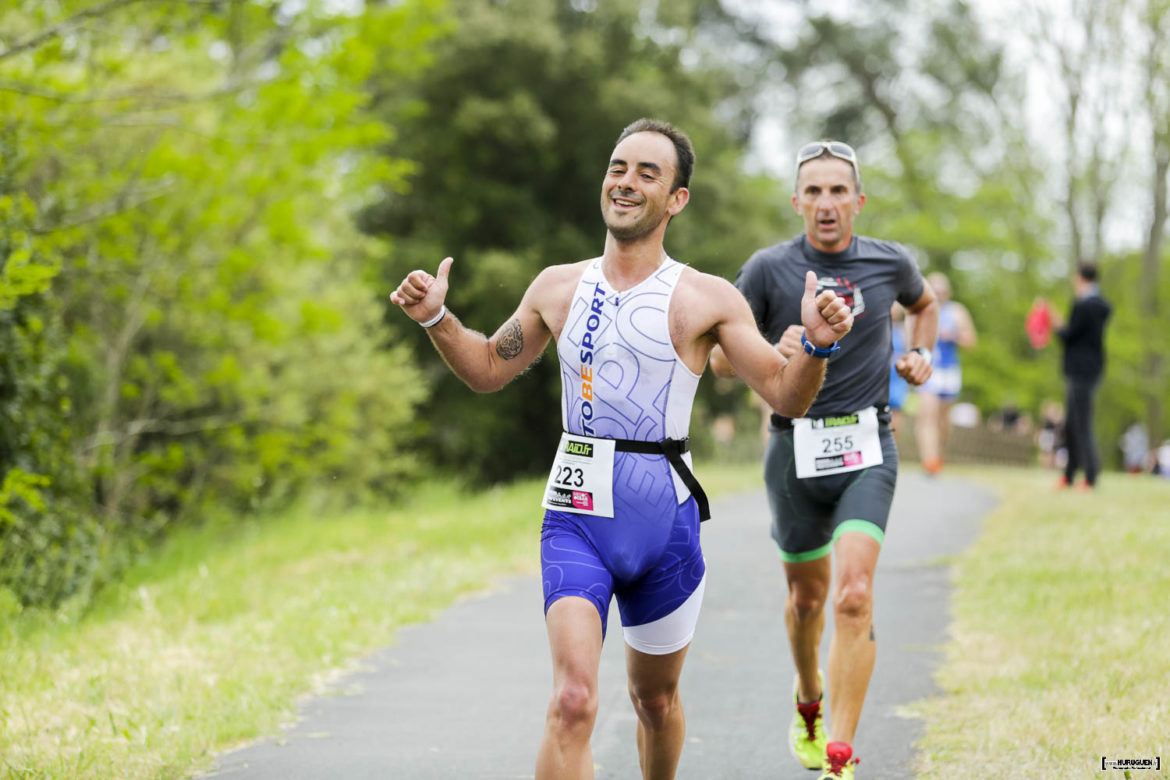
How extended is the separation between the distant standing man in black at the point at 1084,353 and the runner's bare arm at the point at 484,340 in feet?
34.5

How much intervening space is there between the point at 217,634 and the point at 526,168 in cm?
1779

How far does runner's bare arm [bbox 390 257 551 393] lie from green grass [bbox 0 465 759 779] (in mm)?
2191

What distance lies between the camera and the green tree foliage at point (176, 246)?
981cm

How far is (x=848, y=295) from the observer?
546 centimetres

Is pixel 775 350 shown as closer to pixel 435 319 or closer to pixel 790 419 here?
pixel 435 319

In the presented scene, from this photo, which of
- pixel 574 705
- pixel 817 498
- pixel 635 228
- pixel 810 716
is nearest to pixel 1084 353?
pixel 817 498

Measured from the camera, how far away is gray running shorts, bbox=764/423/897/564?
524cm

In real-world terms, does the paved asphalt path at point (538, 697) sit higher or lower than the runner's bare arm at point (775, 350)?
lower

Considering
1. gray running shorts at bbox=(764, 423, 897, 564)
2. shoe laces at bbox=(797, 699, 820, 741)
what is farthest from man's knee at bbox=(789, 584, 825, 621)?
shoe laces at bbox=(797, 699, 820, 741)

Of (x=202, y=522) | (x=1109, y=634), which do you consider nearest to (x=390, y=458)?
(x=202, y=522)

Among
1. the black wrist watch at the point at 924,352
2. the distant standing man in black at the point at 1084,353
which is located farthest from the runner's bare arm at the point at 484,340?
the distant standing man in black at the point at 1084,353

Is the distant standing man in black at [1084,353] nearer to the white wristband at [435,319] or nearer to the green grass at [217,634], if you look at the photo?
the green grass at [217,634]

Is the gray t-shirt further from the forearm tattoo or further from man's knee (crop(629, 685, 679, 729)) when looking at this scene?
man's knee (crop(629, 685, 679, 729))

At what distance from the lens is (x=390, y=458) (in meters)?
18.9
